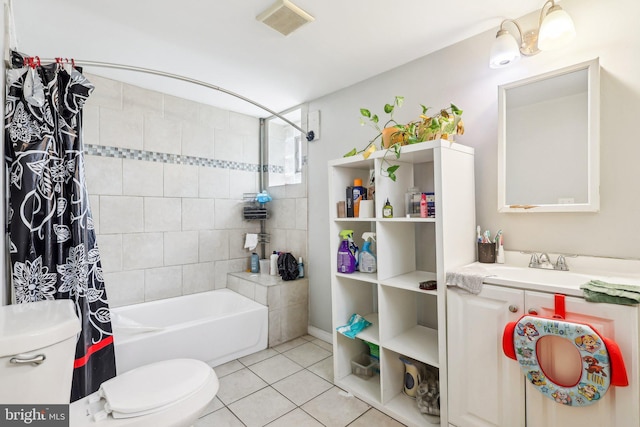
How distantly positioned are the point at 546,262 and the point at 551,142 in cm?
62

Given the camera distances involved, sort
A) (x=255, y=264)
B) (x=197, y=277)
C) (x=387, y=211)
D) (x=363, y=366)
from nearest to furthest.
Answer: (x=387, y=211) → (x=363, y=366) → (x=197, y=277) → (x=255, y=264)

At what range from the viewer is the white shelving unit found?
59.3 inches

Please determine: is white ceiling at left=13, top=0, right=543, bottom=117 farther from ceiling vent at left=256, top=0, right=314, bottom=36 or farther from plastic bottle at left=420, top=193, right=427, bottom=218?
plastic bottle at left=420, top=193, right=427, bottom=218

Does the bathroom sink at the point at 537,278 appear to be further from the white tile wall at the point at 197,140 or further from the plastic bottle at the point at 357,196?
the white tile wall at the point at 197,140

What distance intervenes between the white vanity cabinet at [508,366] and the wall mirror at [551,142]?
57cm

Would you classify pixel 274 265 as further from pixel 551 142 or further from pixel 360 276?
pixel 551 142

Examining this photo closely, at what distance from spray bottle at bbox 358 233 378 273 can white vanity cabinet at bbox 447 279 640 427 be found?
1.94 ft

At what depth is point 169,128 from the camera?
2.73 meters

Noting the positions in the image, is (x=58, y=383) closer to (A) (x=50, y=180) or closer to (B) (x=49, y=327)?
(B) (x=49, y=327)

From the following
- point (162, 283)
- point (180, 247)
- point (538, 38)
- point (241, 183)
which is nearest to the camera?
point (538, 38)

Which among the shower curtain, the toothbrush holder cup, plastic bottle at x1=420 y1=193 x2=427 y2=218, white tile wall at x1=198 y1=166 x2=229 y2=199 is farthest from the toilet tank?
white tile wall at x1=198 y1=166 x2=229 y2=199

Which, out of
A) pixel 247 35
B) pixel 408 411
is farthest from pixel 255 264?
pixel 247 35

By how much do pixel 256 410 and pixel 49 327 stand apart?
1287mm

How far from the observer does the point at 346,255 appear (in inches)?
78.6
